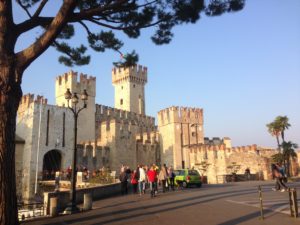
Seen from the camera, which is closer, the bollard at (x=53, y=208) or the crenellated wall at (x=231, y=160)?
the bollard at (x=53, y=208)

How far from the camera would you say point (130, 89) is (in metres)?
57.7

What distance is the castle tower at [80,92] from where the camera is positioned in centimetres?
3998

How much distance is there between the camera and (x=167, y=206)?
1170 cm

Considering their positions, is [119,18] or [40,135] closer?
[119,18]

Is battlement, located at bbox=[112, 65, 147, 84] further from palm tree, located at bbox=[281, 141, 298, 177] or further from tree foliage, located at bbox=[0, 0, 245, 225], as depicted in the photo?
tree foliage, located at bbox=[0, 0, 245, 225]

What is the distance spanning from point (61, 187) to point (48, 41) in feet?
52.8

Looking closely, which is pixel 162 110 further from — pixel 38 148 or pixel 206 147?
pixel 38 148

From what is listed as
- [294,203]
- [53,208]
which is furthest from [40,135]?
[294,203]

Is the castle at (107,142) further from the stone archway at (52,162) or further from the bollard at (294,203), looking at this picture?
the bollard at (294,203)

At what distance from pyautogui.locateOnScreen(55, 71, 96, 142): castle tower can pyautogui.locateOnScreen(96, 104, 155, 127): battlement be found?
353cm

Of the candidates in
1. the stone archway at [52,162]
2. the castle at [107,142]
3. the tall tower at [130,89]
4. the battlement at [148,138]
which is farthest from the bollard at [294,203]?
the tall tower at [130,89]

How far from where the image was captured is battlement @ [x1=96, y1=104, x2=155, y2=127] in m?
45.8

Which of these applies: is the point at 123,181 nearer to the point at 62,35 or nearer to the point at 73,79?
the point at 62,35

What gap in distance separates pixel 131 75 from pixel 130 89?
2624 mm
